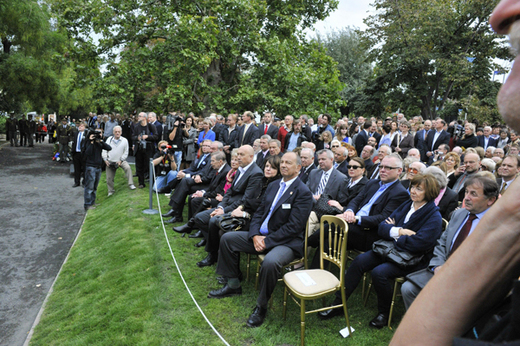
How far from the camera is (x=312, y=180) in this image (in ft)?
18.9

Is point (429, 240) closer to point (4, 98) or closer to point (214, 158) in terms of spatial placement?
point (214, 158)

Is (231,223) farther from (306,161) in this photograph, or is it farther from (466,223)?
(466,223)

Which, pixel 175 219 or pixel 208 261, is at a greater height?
pixel 175 219

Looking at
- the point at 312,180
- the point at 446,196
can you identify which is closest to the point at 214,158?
the point at 312,180

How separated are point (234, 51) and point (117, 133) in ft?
18.4

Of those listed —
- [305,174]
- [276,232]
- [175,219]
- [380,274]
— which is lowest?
[175,219]

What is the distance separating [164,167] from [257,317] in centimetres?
638

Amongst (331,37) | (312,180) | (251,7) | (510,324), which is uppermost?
(331,37)

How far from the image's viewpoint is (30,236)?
7012 millimetres

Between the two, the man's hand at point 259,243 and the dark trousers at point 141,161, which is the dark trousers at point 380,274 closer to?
the man's hand at point 259,243

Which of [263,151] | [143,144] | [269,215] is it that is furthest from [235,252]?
[143,144]

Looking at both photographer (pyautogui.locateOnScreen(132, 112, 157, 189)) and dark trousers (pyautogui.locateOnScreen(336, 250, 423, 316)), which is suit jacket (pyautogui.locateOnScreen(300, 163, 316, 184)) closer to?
dark trousers (pyautogui.locateOnScreen(336, 250, 423, 316))

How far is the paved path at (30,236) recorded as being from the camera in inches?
180

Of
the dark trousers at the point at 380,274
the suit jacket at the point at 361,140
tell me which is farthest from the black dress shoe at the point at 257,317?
the suit jacket at the point at 361,140
